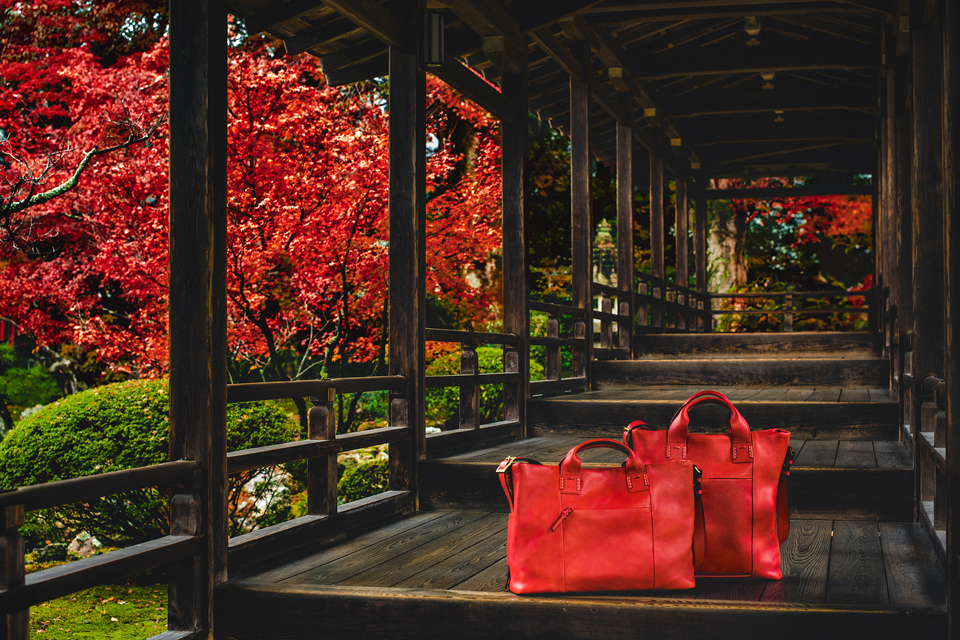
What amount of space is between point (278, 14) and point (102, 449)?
2.73m

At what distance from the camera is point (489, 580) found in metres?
2.79

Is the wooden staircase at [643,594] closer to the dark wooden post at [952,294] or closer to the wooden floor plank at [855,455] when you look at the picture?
the wooden floor plank at [855,455]

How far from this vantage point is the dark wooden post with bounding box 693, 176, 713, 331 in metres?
11.9

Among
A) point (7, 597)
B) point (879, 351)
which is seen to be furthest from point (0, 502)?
point (879, 351)

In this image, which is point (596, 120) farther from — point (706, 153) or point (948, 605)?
point (948, 605)

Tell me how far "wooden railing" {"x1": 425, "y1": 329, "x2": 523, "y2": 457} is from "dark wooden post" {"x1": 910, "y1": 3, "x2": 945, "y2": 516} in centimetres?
210

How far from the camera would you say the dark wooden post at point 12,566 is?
6.50 feet

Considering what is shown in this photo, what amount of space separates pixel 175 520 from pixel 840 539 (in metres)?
2.40

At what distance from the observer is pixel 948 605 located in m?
2.34

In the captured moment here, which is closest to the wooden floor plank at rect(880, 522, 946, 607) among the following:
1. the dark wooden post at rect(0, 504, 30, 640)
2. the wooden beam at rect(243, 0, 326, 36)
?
the dark wooden post at rect(0, 504, 30, 640)

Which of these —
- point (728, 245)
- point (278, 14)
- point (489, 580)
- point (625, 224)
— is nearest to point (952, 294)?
point (489, 580)

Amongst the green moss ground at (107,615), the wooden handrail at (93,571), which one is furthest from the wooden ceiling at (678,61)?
the green moss ground at (107,615)

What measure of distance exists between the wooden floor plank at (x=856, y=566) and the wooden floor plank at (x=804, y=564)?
0.03 meters

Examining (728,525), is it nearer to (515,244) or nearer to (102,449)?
(515,244)
